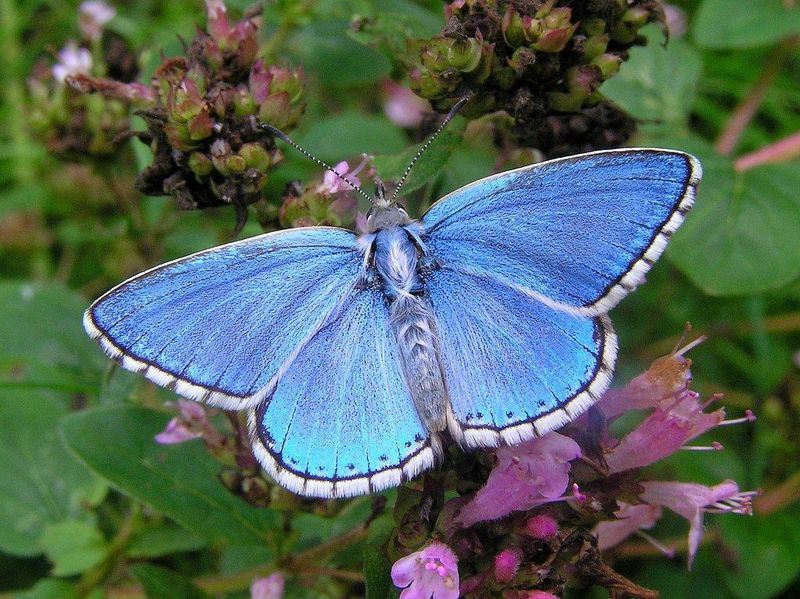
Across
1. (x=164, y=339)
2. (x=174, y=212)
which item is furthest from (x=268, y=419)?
(x=174, y=212)

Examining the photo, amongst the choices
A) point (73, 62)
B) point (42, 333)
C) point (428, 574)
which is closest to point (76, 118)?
point (73, 62)

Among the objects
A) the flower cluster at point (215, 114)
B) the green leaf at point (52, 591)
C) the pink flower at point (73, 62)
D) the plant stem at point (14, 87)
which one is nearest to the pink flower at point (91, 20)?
the pink flower at point (73, 62)

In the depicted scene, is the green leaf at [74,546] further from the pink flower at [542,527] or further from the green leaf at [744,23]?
the green leaf at [744,23]

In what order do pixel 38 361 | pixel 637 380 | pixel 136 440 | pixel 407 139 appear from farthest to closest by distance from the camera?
pixel 407 139, pixel 38 361, pixel 136 440, pixel 637 380

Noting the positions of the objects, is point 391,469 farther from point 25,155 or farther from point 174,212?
point 25,155

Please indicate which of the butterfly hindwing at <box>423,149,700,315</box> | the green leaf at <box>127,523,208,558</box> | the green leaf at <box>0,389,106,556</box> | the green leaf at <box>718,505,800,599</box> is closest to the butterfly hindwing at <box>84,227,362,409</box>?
the butterfly hindwing at <box>423,149,700,315</box>
